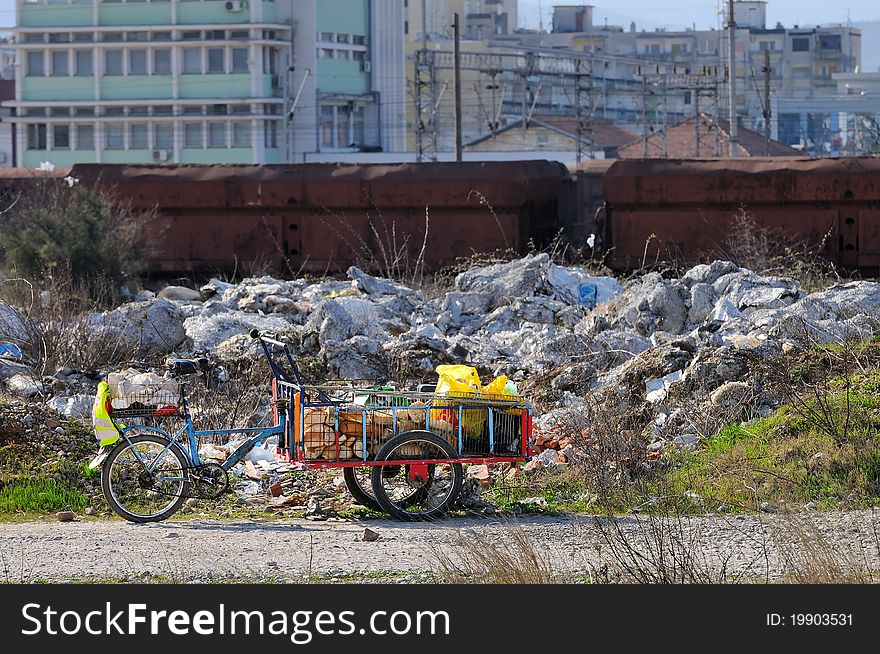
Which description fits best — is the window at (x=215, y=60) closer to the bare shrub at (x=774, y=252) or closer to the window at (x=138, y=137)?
the window at (x=138, y=137)

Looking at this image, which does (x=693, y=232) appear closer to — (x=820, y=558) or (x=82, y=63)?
(x=820, y=558)

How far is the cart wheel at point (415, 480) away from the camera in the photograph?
311 inches

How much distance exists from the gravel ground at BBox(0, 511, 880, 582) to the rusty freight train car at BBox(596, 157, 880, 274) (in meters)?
11.1

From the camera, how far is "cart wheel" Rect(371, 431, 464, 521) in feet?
26.0

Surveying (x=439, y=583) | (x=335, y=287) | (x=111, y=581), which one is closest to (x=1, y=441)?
(x=111, y=581)

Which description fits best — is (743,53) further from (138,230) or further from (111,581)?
(111,581)

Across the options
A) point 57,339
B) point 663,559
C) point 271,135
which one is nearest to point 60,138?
point 271,135

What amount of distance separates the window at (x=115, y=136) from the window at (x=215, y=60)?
5549mm

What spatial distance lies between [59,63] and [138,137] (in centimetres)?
592

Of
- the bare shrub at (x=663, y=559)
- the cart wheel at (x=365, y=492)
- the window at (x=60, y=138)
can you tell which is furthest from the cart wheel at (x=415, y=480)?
the window at (x=60, y=138)

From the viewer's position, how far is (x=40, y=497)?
8.48 meters

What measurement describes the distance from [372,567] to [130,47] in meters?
64.5

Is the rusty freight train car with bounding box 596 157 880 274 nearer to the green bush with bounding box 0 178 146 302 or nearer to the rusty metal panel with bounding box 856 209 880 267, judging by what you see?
the rusty metal panel with bounding box 856 209 880 267

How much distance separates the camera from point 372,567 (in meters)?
6.50
